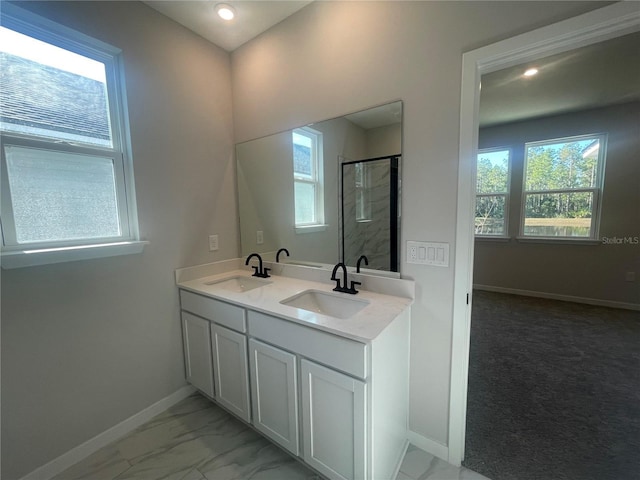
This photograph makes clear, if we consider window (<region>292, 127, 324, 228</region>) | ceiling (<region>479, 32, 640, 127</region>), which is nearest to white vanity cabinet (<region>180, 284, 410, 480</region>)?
window (<region>292, 127, 324, 228</region>)

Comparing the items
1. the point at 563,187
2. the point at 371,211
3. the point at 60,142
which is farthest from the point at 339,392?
the point at 563,187

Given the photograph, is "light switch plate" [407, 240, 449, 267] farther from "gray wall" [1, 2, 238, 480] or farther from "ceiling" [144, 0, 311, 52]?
"ceiling" [144, 0, 311, 52]

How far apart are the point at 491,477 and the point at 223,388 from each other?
1621 mm

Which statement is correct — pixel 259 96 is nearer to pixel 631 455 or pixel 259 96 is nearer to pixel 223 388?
pixel 223 388

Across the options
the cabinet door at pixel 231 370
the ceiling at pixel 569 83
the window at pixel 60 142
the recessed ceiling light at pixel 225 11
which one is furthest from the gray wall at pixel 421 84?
the ceiling at pixel 569 83

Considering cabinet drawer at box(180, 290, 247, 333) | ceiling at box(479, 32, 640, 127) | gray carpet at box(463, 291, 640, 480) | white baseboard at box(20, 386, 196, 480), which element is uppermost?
ceiling at box(479, 32, 640, 127)

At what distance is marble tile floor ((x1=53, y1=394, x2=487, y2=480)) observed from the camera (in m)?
1.41

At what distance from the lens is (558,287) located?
4.01 metres

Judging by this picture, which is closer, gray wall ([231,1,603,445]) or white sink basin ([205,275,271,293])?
gray wall ([231,1,603,445])

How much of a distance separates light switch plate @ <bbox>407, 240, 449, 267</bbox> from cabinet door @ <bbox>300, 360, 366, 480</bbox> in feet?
2.45

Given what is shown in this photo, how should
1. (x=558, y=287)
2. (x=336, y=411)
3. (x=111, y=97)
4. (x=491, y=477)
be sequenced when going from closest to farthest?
(x=336, y=411), (x=491, y=477), (x=111, y=97), (x=558, y=287)

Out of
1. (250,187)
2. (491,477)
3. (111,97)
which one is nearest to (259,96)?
(250,187)

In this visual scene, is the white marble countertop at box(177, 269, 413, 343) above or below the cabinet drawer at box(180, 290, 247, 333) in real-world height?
above

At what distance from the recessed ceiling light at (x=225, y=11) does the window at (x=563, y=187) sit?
175 inches
